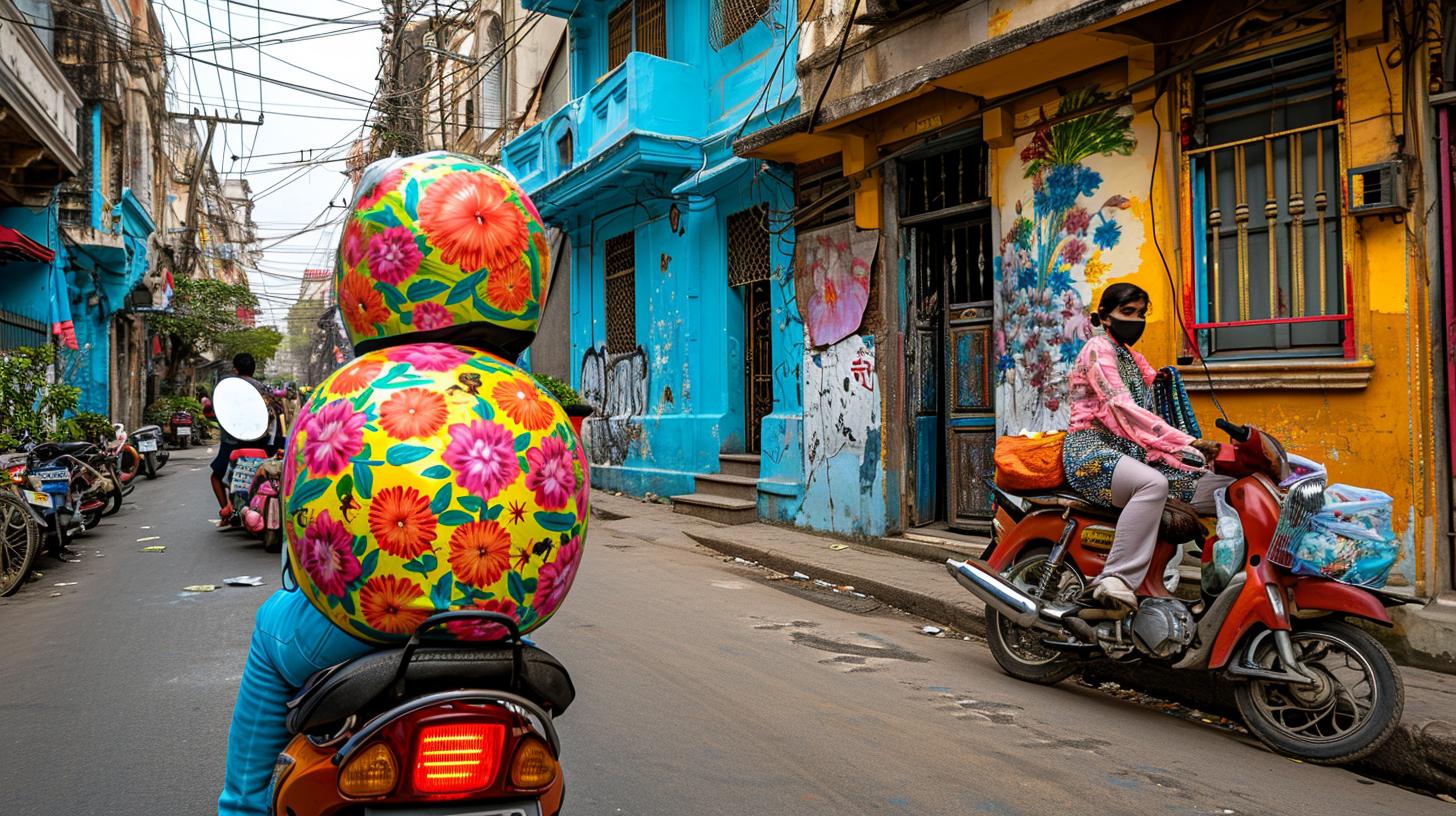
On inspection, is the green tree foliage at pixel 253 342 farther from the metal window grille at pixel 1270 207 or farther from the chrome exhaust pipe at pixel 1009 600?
the chrome exhaust pipe at pixel 1009 600

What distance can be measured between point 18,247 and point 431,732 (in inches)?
605

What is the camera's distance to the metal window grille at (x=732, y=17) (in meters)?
11.7

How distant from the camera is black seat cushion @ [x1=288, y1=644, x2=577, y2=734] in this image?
1.81 m

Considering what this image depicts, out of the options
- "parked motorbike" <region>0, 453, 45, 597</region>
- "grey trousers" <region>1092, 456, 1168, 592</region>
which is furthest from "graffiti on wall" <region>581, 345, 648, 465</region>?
"grey trousers" <region>1092, 456, 1168, 592</region>

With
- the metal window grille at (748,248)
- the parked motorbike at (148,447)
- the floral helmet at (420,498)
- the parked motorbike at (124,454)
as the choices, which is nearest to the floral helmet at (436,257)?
the floral helmet at (420,498)

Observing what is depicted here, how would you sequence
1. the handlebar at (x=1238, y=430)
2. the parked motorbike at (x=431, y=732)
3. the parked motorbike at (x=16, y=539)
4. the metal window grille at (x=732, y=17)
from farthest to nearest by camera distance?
the metal window grille at (x=732, y=17), the parked motorbike at (x=16, y=539), the handlebar at (x=1238, y=430), the parked motorbike at (x=431, y=732)

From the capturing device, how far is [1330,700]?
3.92 m

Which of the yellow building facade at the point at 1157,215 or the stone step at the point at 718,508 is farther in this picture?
the stone step at the point at 718,508

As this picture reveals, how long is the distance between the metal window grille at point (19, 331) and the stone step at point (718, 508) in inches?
375

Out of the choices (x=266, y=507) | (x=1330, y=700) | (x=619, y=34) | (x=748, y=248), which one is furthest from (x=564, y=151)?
(x=1330, y=700)

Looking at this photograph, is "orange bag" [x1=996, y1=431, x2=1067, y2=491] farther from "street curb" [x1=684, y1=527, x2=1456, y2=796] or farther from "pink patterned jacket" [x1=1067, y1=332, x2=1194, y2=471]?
"street curb" [x1=684, y1=527, x2=1456, y2=796]

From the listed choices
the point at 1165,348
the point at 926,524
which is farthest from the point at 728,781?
the point at 926,524

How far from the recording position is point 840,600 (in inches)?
290

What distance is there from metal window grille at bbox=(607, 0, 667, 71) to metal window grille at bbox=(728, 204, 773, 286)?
305 centimetres
